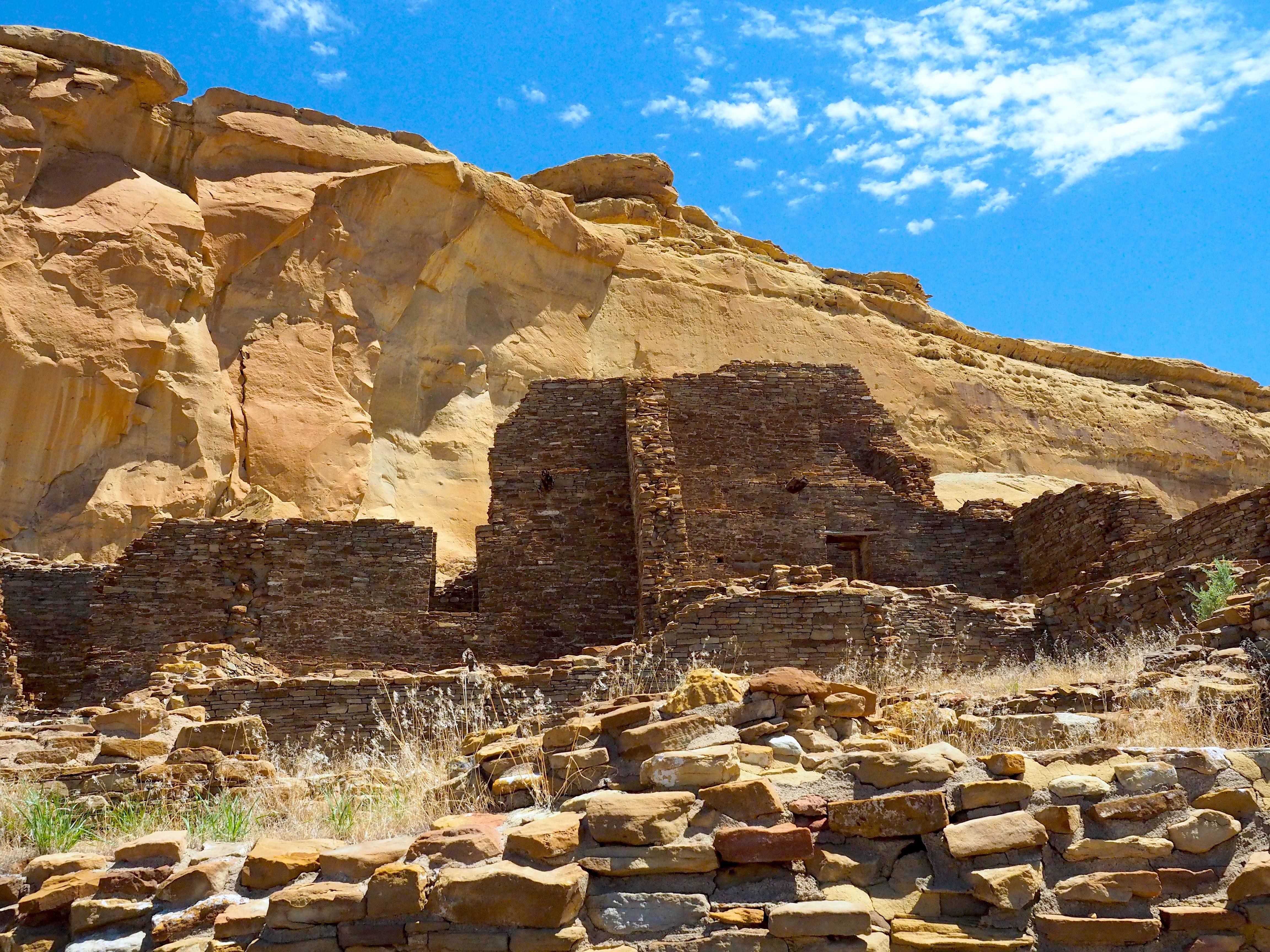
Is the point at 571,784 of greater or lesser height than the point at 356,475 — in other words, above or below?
Result: below

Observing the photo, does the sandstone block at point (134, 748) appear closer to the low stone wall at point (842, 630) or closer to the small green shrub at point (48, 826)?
the small green shrub at point (48, 826)

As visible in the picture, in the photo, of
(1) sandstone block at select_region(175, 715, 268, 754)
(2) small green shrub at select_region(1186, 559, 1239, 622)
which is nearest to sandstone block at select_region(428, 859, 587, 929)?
(1) sandstone block at select_region(175, 715, 268, 754)

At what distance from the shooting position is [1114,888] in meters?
4.92

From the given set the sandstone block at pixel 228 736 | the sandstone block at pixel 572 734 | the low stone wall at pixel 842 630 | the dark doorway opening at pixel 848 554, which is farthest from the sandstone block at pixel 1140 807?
the dark doorway opening at pixel 848 554

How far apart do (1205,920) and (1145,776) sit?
0.72 meters

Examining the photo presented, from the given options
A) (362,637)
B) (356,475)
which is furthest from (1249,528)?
(356,475)

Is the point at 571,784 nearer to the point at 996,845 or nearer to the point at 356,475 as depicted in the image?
the point at 996,845

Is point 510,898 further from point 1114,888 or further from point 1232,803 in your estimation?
point 1232,803

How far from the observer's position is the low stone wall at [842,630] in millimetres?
11930

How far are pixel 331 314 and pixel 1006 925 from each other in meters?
24.8

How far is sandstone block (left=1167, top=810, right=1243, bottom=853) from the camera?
508 centimetres

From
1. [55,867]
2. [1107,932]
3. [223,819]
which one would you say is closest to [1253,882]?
[1107,932]

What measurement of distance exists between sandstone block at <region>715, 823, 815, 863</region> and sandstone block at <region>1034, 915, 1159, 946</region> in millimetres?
1131

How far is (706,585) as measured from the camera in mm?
13617
